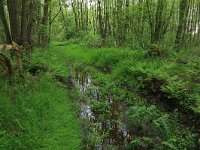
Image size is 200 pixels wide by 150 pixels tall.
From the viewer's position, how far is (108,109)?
677cm

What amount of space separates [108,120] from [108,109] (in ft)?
1.85

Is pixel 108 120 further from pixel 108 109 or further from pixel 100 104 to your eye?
pixel 100 104

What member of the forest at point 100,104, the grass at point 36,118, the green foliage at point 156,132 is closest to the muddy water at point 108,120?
the forest at point 100,104

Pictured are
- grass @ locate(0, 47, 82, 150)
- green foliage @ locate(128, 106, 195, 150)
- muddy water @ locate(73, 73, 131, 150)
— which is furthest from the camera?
muddy water @ locate(73, 73, 131, 150)

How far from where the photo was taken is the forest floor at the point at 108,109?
16.1ft

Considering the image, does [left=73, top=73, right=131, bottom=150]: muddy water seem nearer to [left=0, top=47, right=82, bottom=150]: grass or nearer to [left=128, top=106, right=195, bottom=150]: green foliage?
[left=128, top=106, right=195, bottom=150]: green foliage

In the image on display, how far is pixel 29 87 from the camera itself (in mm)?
6762

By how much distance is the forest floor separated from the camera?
194 inches

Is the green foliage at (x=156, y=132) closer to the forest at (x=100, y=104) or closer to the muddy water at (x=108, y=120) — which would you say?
the forest at (x=100, y=104)

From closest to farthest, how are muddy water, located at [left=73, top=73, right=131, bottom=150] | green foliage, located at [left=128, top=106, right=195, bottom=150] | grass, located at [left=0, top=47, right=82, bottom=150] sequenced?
grass, located at [left=0, top=47, right=82, bottom=150]
green foliage, located at [left=128, top=106, right=195, bottom=150]
muddy water, located at [left=73, top=73, right=131, bottom=150]

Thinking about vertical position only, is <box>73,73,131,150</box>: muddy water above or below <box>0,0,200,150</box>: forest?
below

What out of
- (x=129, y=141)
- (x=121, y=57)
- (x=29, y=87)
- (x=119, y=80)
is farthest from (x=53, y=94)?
(x=121, y=57)

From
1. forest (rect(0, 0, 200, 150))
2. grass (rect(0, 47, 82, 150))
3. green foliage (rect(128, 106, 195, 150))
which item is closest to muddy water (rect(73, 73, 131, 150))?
forest (rect(0, 0, 200, 150))

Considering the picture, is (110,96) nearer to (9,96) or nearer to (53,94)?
(53,94)
